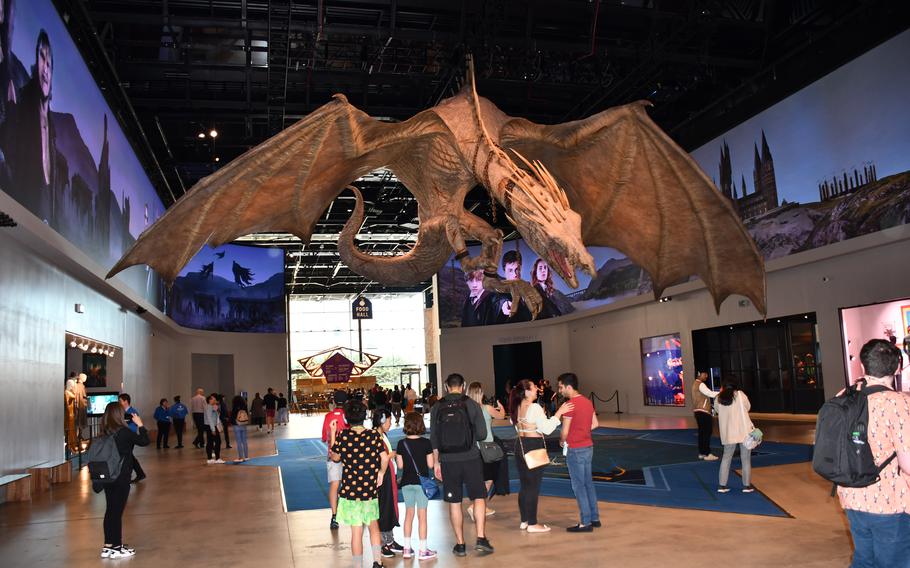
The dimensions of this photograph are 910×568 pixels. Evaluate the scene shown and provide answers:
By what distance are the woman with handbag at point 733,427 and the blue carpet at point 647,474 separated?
0.66 feet

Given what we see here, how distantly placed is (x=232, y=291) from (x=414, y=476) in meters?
22.1

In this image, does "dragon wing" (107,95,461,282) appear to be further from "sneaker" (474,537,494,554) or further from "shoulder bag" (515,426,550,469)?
"sneaker" (474,537,494,554)

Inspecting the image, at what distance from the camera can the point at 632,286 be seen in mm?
22047

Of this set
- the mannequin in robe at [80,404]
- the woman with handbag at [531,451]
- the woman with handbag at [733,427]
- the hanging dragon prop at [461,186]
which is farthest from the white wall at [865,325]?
the mannequin in robe at [80,404]

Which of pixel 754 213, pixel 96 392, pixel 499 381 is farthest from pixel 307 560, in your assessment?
pixel 499 381

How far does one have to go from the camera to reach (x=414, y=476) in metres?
5.73

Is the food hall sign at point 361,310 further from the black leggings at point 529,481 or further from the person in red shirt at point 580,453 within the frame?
the person in red shirt at point 580,453

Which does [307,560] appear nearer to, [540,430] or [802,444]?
[540,430]

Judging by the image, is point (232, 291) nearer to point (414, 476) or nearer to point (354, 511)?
point (414, 476)

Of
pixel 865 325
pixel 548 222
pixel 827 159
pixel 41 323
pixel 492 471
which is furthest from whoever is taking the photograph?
pixel 865 325

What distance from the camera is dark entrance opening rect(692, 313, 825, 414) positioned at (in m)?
17.2

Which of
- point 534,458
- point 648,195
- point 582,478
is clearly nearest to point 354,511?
point 534,458

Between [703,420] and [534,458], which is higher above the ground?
[534,458]

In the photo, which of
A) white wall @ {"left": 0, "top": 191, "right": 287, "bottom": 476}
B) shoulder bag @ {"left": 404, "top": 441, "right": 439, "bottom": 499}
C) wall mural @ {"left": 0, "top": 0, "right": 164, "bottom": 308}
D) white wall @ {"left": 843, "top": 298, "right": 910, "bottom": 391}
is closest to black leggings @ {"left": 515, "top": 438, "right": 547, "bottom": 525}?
shoulder bag @ {"left": 404, "top": 441, "right": 439, "bottom": 499}
